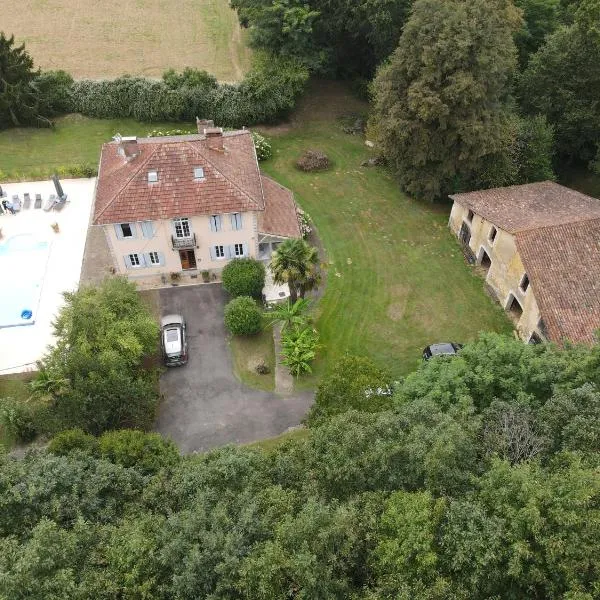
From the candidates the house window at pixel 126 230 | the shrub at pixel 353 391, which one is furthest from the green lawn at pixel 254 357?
the house window at pixel 126 230

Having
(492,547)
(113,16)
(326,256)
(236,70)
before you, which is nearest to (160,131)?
(236,70)

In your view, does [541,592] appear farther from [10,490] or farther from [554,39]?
[554,39]

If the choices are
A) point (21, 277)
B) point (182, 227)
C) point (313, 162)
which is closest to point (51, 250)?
point (21, 277)

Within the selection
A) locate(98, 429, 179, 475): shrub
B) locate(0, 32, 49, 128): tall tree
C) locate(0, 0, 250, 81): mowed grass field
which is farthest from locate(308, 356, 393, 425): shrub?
locate(0, 0, 250, 81): mowed grass field

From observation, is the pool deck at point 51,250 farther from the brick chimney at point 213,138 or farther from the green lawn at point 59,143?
the brick chimney at point 213,138

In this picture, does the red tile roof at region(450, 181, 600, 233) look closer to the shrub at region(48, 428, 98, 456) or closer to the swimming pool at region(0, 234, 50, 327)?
the shrub at region(48, 428, 98, 456)

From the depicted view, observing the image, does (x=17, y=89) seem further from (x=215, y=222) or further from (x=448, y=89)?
(x=448, y=89)

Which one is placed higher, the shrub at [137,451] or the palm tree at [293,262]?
the palm tree at [293,262]
